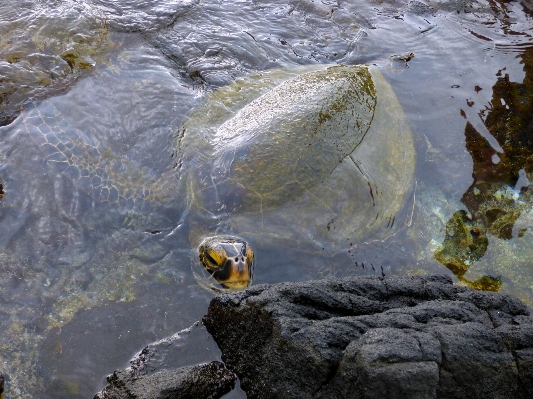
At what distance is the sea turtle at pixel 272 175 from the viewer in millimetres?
3803

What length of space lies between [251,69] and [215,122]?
3.98ft

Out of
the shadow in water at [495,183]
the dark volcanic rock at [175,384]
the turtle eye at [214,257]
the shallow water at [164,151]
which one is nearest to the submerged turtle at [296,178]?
the turtle eye at [214,257]

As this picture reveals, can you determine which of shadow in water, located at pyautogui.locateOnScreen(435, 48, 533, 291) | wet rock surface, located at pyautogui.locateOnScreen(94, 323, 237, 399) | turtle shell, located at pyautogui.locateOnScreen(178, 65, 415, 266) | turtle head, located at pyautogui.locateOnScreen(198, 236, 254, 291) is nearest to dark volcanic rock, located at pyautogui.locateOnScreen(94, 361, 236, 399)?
wet rock surface, located at pyautogui.locateOnScreen(94, 323, 237, 399)

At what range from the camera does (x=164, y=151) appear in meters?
4.36

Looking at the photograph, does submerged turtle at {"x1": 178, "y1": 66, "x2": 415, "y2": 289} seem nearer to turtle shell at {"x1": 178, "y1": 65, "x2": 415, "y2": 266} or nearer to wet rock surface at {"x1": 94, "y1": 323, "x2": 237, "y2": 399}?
turtle shell at {"x1": 178, "y1": 65, "x2": 415, "y2": 266}

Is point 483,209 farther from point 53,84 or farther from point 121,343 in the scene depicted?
point 53,84

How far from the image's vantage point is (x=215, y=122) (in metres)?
4.62

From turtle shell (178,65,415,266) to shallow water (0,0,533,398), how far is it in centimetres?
16

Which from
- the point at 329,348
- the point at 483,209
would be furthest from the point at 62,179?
the point at 483,209

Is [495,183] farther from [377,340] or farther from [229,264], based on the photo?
[377,340]

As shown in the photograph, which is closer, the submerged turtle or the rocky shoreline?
the rocky shoreline

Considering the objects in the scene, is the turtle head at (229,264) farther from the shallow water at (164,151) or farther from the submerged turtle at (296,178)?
the shallow water at (164,151)

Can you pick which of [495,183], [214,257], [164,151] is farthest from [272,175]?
[495,183]

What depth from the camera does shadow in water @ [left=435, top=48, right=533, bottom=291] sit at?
3.92 metres
